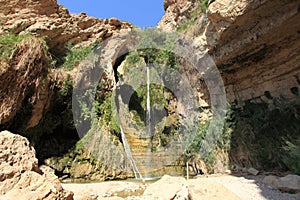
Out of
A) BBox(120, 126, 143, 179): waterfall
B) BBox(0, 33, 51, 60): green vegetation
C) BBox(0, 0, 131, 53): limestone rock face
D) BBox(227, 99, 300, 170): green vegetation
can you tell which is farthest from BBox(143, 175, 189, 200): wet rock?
BBox(0, 0, 131, 53): limestone rock face

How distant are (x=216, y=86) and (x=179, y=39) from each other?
2.70 metres

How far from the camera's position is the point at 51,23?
7.39 metres

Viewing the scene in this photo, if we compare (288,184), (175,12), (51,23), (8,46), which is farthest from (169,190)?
(175,12)

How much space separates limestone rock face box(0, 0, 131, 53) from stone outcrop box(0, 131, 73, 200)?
4942mm

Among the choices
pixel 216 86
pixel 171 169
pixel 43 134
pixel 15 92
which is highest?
pixel 216 86

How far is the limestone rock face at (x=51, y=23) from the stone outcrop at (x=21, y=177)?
4942 mm

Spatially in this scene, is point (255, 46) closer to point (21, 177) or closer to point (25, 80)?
point (21, 177)

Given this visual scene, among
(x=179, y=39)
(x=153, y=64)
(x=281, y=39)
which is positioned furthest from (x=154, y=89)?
(x=281, y=39)

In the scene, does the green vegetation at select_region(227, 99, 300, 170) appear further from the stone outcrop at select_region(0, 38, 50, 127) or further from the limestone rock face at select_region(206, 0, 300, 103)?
the stone outcrop at select_region(0, 38, 50, 127)

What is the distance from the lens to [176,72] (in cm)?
948

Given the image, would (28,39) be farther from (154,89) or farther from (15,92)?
(154,89)

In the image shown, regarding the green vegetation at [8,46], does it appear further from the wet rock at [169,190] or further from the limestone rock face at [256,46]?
the limestone rock face at [256,46]

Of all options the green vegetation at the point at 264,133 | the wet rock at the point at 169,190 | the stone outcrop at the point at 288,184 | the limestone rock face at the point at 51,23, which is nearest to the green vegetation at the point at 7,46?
the limestone rock face at the point at 51,23

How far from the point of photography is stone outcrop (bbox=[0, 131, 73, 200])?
2.19 metres
